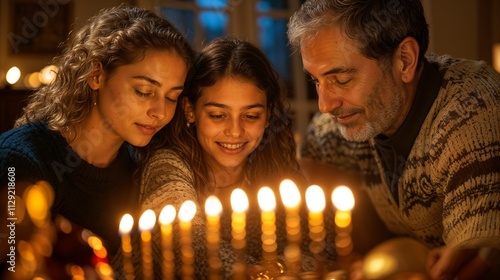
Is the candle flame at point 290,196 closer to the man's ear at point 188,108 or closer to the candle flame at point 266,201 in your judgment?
the candle flame at point 266,201

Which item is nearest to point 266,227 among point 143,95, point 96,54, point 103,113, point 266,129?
point 143,95

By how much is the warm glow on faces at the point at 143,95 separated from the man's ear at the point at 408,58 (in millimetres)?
881

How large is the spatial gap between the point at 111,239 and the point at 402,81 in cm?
134

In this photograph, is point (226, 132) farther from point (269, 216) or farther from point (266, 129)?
point (269, 216)

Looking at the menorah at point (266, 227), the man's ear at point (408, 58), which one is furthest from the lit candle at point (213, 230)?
the man's ear at point (408, 58)

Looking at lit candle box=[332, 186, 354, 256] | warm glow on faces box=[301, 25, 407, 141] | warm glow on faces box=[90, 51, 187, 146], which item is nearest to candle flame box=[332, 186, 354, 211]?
lit candle box=[332, 186, 354, 256]

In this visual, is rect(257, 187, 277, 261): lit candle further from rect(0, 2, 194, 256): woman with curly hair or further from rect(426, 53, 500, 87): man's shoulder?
rect(426, 53, 500, 87): man's shoulder

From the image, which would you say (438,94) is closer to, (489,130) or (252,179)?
(489,130)

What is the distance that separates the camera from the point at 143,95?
2516 mm

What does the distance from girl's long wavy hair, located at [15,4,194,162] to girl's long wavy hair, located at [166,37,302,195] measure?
15cm

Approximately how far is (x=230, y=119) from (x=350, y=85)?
0.51 m

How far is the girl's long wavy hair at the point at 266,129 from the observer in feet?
9.34

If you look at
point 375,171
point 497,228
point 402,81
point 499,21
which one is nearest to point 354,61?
point 402,81

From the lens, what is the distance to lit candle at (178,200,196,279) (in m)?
2.03
